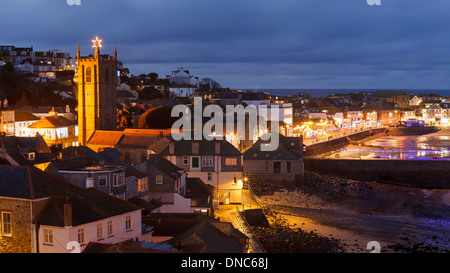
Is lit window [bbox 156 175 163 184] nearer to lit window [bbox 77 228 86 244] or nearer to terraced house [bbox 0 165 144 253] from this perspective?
terraced house [bbox 0 165 144 253]

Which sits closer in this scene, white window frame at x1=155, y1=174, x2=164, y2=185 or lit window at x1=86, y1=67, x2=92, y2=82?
white window frame at x1=155, y1=174, x2=164, y2=185

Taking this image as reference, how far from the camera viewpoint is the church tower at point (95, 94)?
58.6 metres

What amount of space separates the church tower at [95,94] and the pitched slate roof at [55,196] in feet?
132

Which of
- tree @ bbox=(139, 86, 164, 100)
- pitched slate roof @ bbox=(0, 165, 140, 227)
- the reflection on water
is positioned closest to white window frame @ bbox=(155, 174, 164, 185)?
pitched slate roof @ bbox=(0, 165, 140, 227)

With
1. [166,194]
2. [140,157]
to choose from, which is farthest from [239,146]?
[166,194]

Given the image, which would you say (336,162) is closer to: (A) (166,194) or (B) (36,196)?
(A) (166,194)

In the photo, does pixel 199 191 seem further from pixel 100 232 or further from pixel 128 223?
pixel 100 232

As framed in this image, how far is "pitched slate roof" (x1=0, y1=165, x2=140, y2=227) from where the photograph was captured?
16750mm

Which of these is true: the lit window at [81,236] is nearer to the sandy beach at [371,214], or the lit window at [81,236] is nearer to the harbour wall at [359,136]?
the sandy beach at [371,214]

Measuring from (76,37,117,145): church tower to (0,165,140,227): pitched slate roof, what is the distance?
40279 millimetres

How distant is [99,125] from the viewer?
2317 inches

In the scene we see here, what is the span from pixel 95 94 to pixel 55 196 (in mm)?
43619

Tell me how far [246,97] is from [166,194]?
63.7 m

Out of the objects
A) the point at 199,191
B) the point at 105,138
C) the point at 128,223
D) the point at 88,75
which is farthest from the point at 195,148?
the point at 88,75
